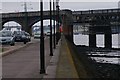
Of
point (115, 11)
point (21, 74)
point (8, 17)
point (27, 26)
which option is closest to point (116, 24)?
point (115, 11)

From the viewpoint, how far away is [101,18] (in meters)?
91.1

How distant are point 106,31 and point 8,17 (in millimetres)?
34089

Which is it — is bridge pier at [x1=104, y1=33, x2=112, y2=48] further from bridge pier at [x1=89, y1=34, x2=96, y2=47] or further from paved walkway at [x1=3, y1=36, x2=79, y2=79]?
paved walkway at [x1=3, y1=36, x2=79, y2=79]

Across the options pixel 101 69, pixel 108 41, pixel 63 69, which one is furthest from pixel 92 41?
pixel 63 69

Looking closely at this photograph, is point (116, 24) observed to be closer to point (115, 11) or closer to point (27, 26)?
point (115, 11)

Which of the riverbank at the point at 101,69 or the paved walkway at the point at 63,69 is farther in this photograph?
the riverbank at the point at 101,69

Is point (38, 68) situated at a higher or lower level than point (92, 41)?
higher

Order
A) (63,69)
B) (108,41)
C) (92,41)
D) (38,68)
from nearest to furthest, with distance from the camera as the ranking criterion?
(63,69)
(38,68)
(108,41)
(92,41)

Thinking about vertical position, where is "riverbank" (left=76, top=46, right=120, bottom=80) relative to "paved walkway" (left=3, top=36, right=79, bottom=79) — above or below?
below

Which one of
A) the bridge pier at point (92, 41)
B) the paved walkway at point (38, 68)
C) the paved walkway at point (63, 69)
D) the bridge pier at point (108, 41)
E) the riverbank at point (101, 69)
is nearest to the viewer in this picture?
the paved walkway at point (63, 69)

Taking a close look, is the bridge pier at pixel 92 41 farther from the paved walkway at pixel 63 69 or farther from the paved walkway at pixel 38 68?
the paved walkway at pixel 63 69

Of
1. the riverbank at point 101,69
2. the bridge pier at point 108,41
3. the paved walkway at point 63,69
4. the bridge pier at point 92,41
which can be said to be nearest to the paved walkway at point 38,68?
the paved walkway at point 63,69

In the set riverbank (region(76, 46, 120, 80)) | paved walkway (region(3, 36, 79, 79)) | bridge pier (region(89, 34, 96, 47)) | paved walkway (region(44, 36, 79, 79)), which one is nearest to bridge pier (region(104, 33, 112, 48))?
bridge pier (region(89, 34, 96, 47))

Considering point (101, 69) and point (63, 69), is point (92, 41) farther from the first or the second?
point (63, 69)
